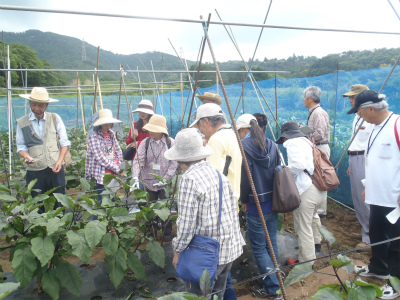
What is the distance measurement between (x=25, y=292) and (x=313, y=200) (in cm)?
258

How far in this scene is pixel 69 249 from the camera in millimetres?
2250

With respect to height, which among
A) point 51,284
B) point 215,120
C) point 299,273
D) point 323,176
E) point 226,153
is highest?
point 215,120

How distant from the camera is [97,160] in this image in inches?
140

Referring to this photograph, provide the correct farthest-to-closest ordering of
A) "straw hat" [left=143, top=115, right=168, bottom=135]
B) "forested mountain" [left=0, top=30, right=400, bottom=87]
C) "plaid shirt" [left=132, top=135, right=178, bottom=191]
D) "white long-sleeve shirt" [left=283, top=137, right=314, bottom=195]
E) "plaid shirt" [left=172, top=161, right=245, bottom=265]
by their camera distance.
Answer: "forested mountain" [left=0, top=30, right=400, bottom=87] → "plaid shirt" [left=132, top=135, right=178, bottom=191] → "straw hat" [left=143, top=115, right=168, bottom=135] → "white long-sleeve shirt" [left=283, top=137, right=314, bottom=195] → "plaid shirt" [left=172, top=161, right=245, bottom=265]

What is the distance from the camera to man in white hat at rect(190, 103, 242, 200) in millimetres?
2416

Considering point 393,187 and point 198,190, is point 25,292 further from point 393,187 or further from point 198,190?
point 393,187

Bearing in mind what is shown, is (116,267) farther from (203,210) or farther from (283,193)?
(283,193)

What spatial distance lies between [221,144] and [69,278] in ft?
4.85

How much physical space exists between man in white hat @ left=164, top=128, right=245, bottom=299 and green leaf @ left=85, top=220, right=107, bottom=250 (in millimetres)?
585

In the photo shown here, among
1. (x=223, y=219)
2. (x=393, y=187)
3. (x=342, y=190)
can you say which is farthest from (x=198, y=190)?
(x=342, y=190)

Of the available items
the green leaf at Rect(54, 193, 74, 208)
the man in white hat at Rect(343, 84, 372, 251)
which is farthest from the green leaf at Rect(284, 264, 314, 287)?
the man in white hat at Rect(343, 84, 372, 251)

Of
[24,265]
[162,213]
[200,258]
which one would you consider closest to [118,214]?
[162,213]

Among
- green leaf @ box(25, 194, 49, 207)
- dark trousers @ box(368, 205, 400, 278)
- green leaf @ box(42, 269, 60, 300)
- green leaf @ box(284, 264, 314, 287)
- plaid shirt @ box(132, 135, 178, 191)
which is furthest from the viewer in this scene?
plaid shirt @ box(132, 135, 178, 191)

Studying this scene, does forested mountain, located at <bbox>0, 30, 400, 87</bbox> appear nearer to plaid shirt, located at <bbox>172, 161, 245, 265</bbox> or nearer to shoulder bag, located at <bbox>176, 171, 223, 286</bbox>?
plaid shirt, located at <bbox>172, 161, 245, 265</bbox>
